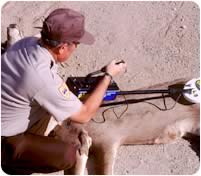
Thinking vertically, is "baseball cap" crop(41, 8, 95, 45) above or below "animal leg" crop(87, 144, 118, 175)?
above

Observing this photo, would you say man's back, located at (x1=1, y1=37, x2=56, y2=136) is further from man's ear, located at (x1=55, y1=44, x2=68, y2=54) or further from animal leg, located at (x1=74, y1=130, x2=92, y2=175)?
animal leg, located at (x1=74, y1=130, x2=92, y2=175)

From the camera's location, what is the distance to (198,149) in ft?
15.1

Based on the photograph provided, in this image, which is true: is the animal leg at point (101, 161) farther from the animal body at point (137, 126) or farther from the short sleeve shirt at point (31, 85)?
the short sleeve shirt at point (31, 85)

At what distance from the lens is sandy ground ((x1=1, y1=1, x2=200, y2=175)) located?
17.0ft

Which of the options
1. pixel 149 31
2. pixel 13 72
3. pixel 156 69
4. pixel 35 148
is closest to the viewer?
pixel 13 72

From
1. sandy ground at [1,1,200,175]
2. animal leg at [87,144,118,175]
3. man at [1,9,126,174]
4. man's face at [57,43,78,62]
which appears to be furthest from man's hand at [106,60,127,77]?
sandy ground at [1,1,200,175]

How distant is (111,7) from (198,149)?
1.95 metres

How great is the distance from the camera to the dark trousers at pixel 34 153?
405 centimetres

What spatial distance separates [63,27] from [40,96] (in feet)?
1.51

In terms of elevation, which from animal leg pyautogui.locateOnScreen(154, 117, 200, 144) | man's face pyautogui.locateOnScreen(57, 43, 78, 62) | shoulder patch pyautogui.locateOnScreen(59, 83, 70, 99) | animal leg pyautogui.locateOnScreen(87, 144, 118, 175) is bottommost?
animal leg pyautogui.locateOnScreen(87, 144, 118, 175)

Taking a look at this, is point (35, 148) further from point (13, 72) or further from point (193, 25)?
point (193, 25)

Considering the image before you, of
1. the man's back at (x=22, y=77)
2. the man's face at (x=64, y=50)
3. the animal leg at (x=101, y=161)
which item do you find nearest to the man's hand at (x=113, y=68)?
the man's face at (x=64, y=50)

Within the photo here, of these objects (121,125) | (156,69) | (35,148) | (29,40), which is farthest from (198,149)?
(29,40)

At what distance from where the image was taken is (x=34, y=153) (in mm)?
4086
